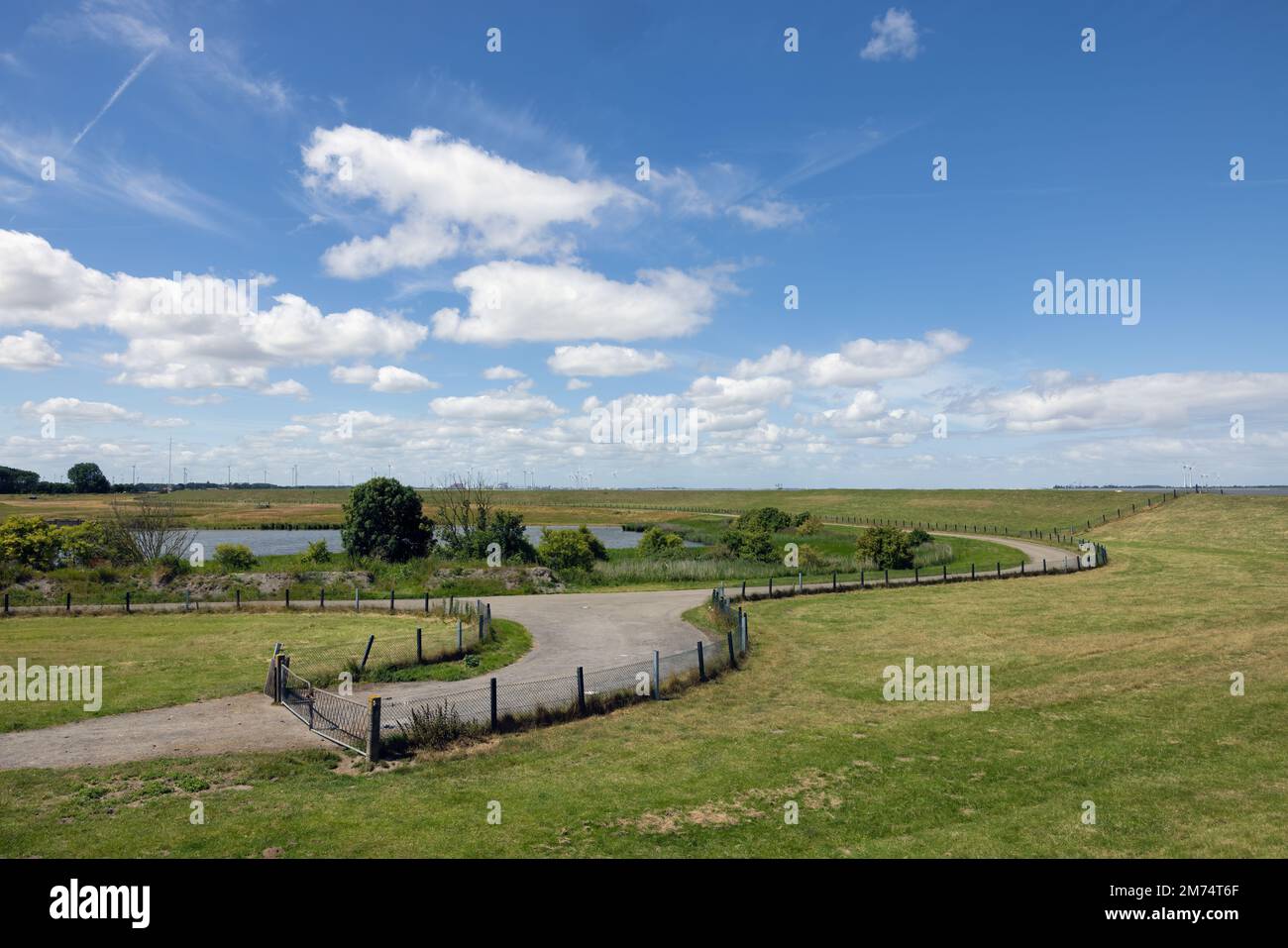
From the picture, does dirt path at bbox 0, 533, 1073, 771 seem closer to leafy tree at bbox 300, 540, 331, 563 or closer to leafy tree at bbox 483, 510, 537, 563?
leafy tree at bbox 483, 510, 537, 563

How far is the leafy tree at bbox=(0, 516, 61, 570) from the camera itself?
147 ft

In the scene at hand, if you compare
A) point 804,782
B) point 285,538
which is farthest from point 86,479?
point 804,782

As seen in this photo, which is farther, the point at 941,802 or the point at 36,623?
the point at 36,623

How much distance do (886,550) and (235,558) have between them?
47.6 metres

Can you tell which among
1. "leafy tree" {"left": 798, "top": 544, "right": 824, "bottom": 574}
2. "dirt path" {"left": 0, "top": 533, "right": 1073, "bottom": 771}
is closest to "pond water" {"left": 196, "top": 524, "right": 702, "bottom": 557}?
"leafy tree" {"left": 798, "top": 544, "right": 824, "bottom": 574}

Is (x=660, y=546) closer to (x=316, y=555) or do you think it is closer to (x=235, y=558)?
(x=316, y=555)

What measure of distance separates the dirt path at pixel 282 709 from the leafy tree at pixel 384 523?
18.3 meters

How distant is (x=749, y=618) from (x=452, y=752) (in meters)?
19.2

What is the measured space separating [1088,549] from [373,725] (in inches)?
2132

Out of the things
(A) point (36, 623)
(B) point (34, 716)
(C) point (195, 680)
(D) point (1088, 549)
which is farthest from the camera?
(D) point (1088, 549)
